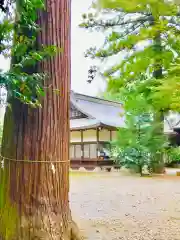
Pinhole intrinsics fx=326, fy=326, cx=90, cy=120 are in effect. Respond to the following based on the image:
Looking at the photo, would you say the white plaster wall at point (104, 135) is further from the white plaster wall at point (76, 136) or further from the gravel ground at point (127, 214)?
the gravel ground at point (127, 214)

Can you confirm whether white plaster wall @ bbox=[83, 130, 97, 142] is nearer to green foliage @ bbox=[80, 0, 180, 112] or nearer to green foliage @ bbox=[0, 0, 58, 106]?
green foliage @ bbox=[80, 0, 180, 112]

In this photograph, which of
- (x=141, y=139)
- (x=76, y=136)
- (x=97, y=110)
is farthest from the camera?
(x=97, y=110)

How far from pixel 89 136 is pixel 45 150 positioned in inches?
529

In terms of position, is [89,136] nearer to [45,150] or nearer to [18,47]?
[45,150]

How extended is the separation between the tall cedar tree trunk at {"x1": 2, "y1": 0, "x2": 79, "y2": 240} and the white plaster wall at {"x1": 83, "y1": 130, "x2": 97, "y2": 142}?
13.0 meters

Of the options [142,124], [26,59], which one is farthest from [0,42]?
[142,124]

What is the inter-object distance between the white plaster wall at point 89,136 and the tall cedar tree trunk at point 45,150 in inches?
511

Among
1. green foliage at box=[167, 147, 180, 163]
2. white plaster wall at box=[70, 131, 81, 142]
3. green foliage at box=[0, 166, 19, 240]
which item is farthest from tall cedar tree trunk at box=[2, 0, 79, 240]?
green foliage at box=[167, 147, 180, 163]

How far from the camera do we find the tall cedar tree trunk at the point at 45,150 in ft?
8.32

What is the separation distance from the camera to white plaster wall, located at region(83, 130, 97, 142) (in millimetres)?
15773

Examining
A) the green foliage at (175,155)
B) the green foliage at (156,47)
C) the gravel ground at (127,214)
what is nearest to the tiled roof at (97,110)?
the green foliage at (175,155)

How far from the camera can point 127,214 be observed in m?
4.78

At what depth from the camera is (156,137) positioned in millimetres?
12016

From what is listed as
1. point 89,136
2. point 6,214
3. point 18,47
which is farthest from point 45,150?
point 89,136
